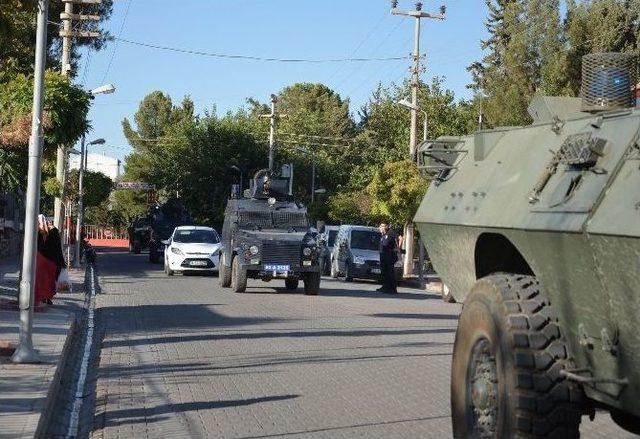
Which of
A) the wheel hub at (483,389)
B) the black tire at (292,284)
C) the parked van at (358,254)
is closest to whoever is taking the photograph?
the wheel hub at (483,389)

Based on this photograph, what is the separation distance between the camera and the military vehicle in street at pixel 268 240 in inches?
1044

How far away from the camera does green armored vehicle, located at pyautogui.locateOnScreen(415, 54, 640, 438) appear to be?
5.48 metres

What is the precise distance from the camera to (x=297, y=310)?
22094 mm

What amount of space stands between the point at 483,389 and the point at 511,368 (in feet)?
1.52

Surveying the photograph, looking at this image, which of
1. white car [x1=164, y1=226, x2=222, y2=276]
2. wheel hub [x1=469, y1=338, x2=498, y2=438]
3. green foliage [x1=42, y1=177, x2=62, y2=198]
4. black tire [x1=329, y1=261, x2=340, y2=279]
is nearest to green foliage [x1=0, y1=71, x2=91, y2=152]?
wheel hub [x1=469, y1=338, x2=498, y2=438]

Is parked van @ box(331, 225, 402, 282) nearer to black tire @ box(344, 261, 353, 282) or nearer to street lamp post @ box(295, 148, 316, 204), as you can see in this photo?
black tire @ box(344, 261, 353, 282)

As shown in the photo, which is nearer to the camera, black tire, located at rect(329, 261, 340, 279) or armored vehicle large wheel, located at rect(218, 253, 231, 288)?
armored vehicle large wheel, located at rect(218, 253, 231, 288)

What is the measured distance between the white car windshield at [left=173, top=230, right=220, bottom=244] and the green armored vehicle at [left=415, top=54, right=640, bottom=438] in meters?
29.4

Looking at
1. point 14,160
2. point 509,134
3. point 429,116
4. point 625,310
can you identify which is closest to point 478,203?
point 509,134

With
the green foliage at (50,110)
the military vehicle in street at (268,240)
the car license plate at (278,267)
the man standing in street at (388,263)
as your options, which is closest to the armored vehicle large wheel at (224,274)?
the military vehicle in street at (268,240)

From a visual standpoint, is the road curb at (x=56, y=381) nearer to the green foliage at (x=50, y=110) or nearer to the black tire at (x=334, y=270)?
the green foliage at (x=50, y=110)

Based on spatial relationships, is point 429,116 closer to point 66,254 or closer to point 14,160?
point 66,254

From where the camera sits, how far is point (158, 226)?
51250 millimetres

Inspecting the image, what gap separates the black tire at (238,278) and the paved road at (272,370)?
7.39ft
